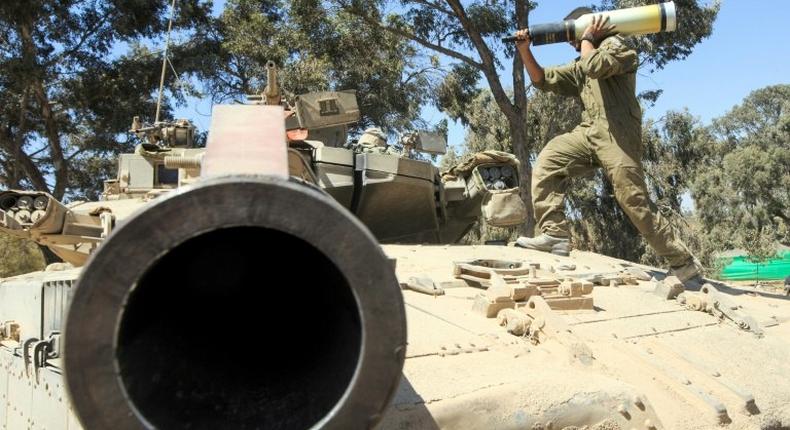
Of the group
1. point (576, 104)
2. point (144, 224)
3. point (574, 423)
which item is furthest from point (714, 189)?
point (144, 224)

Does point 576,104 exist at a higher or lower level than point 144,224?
higher

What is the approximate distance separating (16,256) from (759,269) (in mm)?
23665

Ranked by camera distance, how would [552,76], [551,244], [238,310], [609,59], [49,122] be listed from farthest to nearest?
1. [49,122]
2. [552,76]
3. [551,244]
4. [609,59]
5. [238,310]

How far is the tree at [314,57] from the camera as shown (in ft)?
76.4

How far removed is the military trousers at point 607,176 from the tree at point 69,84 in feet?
63.8

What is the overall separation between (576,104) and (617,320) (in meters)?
19.9

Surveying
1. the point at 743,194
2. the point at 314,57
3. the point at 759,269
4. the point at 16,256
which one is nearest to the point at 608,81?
the point at 314,57

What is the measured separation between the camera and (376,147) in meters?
7.02

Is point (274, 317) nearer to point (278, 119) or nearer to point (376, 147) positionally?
point (278, 119)

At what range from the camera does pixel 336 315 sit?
2340 millimetres

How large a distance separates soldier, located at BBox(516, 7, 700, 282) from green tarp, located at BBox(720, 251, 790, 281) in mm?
23355

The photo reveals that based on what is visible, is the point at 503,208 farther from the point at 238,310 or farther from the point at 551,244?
the point at 238,310

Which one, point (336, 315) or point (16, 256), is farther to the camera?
point (16, 256)

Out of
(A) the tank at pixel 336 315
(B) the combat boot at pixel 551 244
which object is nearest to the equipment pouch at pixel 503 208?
(A) the tank at pixel 336 315
